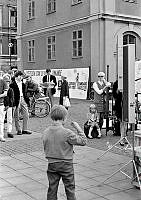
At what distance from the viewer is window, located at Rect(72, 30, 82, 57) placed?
25984mm

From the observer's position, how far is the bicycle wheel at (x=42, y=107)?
1548cm

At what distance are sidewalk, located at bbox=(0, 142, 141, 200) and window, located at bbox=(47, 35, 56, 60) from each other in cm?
2112

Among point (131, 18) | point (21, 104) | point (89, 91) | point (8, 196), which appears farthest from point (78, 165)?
point (131, 18)

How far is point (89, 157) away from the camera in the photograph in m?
8.09

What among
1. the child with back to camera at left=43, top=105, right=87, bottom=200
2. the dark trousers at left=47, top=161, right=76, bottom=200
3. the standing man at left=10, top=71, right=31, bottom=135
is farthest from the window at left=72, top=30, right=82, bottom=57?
the dark trousers at left=47, top=161, right=76, bottom=200

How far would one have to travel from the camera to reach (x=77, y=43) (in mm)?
26203

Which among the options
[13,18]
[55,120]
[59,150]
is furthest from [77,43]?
[13,18]

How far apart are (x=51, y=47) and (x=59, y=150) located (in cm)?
2533

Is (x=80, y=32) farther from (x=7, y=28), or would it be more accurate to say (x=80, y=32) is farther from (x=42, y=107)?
(x=7, y=28)

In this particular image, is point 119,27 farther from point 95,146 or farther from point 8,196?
point 8,196

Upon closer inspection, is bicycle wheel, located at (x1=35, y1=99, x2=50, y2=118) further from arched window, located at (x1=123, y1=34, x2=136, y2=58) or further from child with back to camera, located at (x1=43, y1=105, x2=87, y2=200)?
arched window, located at (x1=123, y1=34, x2=136, y2=58)

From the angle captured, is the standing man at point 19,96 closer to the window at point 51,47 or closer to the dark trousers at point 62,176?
the dark trousers at point 62,176

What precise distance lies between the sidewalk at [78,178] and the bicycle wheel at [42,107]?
6.99m

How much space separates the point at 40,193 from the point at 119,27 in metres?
20.3
